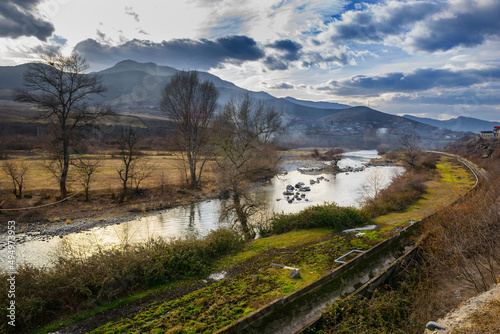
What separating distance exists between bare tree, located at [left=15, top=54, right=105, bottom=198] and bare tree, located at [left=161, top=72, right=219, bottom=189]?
→ 998 cm

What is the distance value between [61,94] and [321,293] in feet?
90.8

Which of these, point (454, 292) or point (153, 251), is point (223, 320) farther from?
point (454, 292)

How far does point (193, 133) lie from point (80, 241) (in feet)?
69.6

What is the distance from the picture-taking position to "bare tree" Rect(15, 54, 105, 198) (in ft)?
77.0

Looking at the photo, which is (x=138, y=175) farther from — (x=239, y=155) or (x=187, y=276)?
(x=187, y=276)

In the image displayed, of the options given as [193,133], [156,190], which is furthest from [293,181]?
[156,190]

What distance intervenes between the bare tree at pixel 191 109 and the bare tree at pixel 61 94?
9.98 m

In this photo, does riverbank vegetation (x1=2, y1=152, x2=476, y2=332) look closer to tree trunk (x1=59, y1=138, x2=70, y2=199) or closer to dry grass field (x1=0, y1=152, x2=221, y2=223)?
dry grass field (x1=0, y1=152, x2=221, y2=223)

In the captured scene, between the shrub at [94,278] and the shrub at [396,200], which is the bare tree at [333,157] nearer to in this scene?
the shrub at [396,200]

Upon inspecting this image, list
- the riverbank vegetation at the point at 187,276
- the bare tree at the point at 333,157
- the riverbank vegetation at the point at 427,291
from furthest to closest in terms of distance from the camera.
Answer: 1. the bare tree at the point at 333,157
2. the riverbank vegetation at the point at 187,276
3. the riverbank vegetation at the point at 427,291

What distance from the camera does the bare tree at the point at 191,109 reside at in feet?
115

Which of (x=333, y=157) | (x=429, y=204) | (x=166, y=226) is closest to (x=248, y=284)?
(x=166, y=226)

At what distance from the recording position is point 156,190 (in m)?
31.5

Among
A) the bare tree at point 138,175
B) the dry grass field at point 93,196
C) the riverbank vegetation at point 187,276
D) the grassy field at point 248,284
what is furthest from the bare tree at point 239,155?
the bare tree at point 138,175
